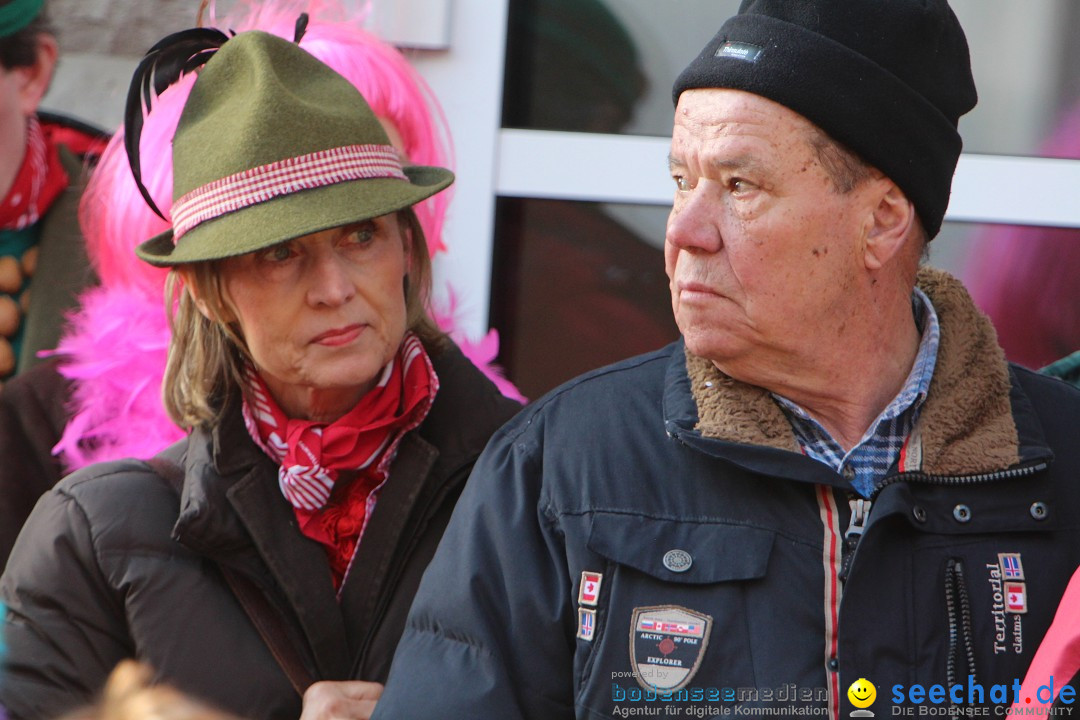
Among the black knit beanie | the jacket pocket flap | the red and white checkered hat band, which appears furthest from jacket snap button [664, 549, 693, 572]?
the red and white checkered hat band

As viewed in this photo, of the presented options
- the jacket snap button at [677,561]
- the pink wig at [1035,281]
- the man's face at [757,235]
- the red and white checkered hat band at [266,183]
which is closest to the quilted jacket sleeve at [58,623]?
the red and white checkered hat band at [266,183]

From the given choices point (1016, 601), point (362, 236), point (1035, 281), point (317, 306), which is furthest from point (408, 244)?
point (1035, 281)

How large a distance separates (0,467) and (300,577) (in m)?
0.80

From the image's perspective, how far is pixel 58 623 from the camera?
6.81ft

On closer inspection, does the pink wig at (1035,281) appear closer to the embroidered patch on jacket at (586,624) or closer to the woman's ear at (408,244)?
the woman's ear at (408,244)

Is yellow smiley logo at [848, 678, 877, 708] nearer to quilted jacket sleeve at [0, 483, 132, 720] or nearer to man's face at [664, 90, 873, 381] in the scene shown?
man's face at [664, 90, 873, 381]

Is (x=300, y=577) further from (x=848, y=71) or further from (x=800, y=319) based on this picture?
(x=848, y=71)

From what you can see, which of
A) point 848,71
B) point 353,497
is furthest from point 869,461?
point 353,497

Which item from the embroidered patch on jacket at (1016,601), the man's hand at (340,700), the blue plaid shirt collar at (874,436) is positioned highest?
the blue plaid shirt collar at (874,436)

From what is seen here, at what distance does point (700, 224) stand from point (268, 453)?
0.86 meters

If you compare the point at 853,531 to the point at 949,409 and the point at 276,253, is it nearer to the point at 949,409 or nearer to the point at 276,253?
the point at 949,409

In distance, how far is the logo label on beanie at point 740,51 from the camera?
188 centimetres

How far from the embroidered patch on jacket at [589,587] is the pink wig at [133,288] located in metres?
0.94

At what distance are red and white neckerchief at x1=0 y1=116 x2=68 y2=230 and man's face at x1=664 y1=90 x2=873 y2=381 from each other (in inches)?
63.1
